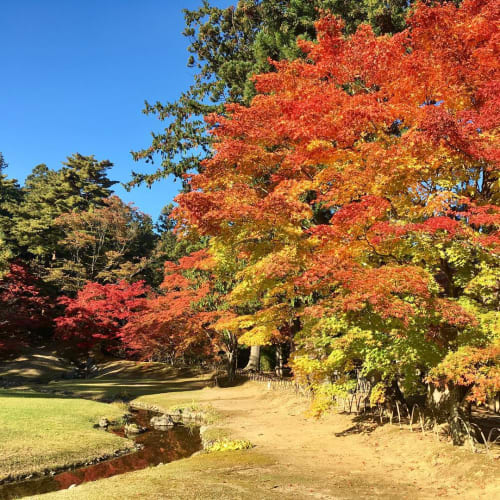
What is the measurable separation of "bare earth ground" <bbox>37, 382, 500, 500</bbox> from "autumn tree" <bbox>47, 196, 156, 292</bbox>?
35438 millimetres

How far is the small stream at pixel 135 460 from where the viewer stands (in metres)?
7.75

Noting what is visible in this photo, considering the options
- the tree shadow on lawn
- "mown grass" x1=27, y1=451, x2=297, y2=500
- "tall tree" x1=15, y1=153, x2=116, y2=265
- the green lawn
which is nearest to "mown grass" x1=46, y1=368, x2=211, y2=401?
the tree shadow on lawn

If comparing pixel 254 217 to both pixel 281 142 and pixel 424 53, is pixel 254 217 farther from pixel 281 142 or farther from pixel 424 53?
pixel 424 53

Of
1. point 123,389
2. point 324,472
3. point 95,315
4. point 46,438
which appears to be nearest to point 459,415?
point 324,472

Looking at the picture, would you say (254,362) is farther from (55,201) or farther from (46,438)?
(55,201)

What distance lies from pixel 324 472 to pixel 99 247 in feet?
137

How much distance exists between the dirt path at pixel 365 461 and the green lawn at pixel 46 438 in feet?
13.4

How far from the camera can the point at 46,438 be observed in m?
10.1

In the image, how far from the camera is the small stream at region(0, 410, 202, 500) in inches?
305

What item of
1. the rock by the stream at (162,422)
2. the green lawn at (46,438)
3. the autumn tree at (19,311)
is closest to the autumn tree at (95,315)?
the autumn tree at (19,311)

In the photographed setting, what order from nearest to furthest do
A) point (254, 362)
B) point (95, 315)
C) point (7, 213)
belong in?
point (254, 362)
point (95, 315)
point (7, 213)

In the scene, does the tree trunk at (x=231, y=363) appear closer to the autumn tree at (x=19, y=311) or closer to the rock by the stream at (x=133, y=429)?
the rock by the stream at (x=133, y=429)

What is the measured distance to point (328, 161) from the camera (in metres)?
10.5

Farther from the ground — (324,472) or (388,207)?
(388,207)
